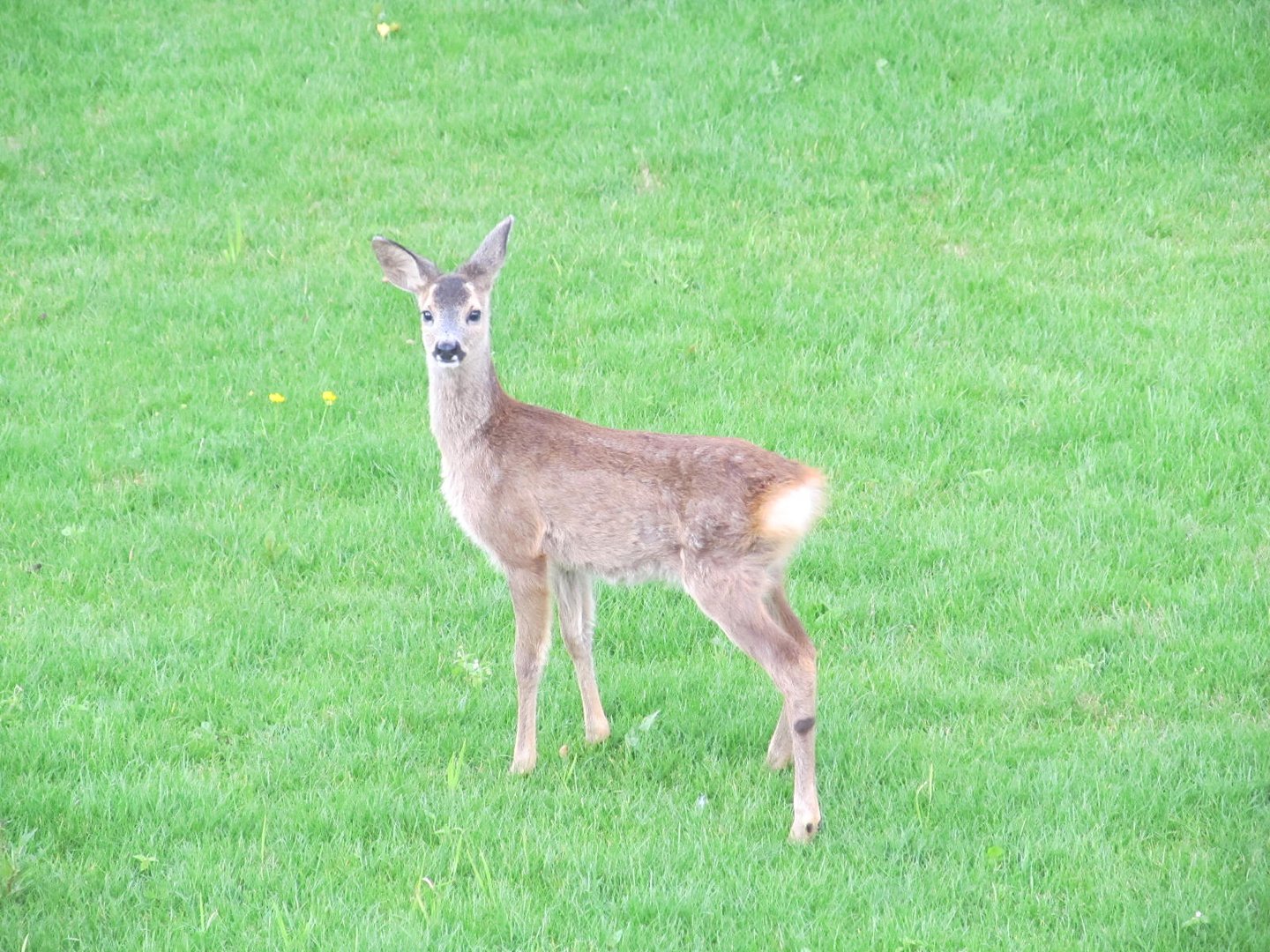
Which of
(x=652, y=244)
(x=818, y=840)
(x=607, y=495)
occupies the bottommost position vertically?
(x=818, y=840)

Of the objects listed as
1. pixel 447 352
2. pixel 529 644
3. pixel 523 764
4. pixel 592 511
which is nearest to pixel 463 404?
pixel 447 352

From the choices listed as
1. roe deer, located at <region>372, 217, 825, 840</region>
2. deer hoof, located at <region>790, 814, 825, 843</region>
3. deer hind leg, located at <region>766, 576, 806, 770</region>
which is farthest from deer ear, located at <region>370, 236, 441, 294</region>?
deer hoof, located at <region>790, 814, 825, 843</region>

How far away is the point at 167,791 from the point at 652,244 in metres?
5.72

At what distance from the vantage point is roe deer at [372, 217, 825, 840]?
5613 mm

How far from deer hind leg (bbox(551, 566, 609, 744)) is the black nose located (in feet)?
2.96

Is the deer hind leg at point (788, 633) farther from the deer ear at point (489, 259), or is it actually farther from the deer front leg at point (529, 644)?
the deer ear at point (489, 259)

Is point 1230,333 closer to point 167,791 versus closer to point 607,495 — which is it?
point 607,495

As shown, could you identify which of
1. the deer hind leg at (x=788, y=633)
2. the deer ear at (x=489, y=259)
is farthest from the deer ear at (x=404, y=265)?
the deer hind leg at (x=788, y=633)

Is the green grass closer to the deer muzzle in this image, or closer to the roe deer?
the roe deer

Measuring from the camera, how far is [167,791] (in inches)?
228

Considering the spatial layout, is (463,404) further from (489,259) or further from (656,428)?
(656,428)

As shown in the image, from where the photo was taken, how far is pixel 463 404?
6.40 meters

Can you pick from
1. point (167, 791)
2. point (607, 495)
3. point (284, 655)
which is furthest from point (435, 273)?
point (167, 791)

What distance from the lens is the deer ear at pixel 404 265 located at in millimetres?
6523
